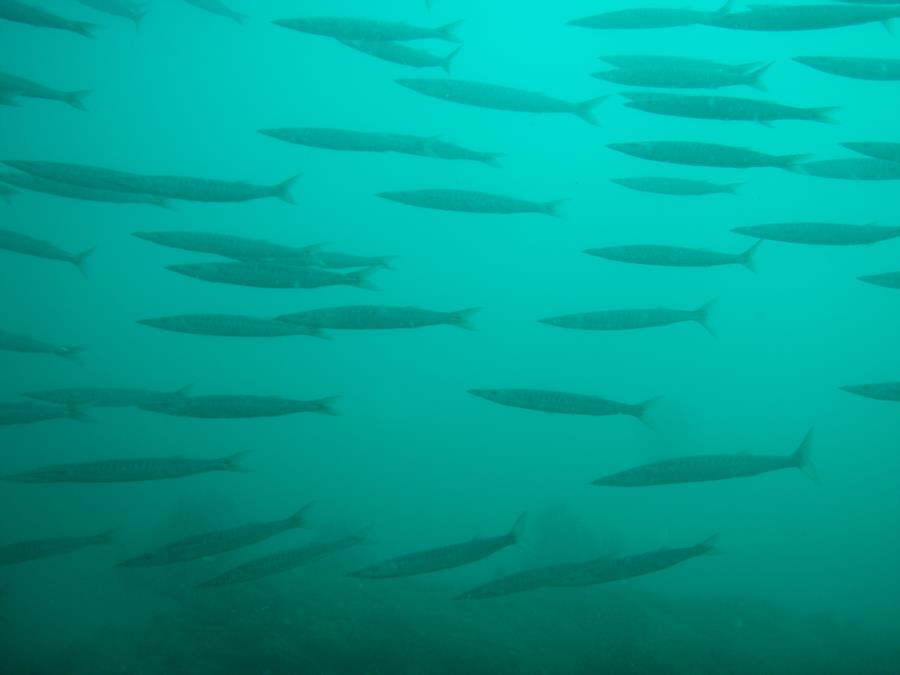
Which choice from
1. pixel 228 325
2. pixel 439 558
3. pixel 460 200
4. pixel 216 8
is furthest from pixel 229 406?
pixel 216 8

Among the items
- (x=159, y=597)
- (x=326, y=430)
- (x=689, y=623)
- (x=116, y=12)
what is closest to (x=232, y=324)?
(x=116, y=12)

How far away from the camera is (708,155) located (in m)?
5.05

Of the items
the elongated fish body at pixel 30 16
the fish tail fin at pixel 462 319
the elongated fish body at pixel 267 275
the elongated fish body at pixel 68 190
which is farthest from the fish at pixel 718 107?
the elongated fish body at pixel 30 16

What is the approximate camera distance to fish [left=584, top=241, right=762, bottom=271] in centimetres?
561

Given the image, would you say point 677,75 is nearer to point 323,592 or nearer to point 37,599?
point 323,592

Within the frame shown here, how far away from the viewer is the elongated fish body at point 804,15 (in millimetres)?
4684

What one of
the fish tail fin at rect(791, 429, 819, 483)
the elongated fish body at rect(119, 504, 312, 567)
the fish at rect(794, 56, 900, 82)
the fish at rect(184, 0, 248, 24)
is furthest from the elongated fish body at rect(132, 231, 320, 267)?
the fish at rect(794, 56, 900, 82)

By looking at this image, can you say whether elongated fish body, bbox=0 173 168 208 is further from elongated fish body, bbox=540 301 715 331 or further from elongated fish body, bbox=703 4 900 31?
elongated fish body, bbox=703 4 900 31

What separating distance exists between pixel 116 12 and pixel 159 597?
27.7ft

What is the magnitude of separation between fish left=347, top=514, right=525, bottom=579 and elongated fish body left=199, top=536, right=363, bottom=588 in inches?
13.1

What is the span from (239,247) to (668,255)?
379 cm

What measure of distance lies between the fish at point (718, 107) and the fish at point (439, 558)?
345 cm

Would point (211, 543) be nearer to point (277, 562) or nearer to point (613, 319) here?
point (277, 562)

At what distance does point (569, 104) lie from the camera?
6.34 m
